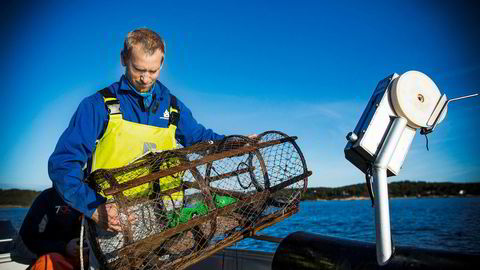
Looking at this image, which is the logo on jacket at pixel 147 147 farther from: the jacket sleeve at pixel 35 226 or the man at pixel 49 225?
the jacket sleeve at pixel 35 226

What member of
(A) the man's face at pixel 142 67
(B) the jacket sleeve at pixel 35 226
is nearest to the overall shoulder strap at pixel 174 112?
(A) the man's face at pixel 142 67

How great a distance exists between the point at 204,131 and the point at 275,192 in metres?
0.96

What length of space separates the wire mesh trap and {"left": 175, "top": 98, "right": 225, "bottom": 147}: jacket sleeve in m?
0.42

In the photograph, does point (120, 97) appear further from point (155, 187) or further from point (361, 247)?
point (361, 247)

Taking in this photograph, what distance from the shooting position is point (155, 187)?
8.48ft

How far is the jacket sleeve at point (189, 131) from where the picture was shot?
3.18 metres

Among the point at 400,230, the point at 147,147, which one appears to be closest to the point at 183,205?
the point at 147,147

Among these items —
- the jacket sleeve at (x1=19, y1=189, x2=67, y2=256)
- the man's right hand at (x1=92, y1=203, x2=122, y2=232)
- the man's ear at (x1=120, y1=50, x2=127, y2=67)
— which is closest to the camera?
the man's right hand at (x1=92, y1=203, x2=122, y2=232)

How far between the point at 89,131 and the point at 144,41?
76 centimetres

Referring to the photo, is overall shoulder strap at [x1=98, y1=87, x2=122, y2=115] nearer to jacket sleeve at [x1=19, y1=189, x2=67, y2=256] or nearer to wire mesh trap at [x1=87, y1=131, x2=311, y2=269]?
wire mesh trap at [x1=87, y1=131, x2=311, y2=269]

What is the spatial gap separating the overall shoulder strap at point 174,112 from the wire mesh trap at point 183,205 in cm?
48

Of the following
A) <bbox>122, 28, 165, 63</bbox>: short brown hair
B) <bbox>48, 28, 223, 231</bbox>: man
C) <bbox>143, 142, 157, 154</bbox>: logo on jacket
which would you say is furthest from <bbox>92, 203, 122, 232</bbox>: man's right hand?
<bbox>122, 28, 165, 63</bbox>: short brown hair

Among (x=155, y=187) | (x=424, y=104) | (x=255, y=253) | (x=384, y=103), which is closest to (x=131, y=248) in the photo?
(x=155, y=187)

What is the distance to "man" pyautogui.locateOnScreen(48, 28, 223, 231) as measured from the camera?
2.10 metres
